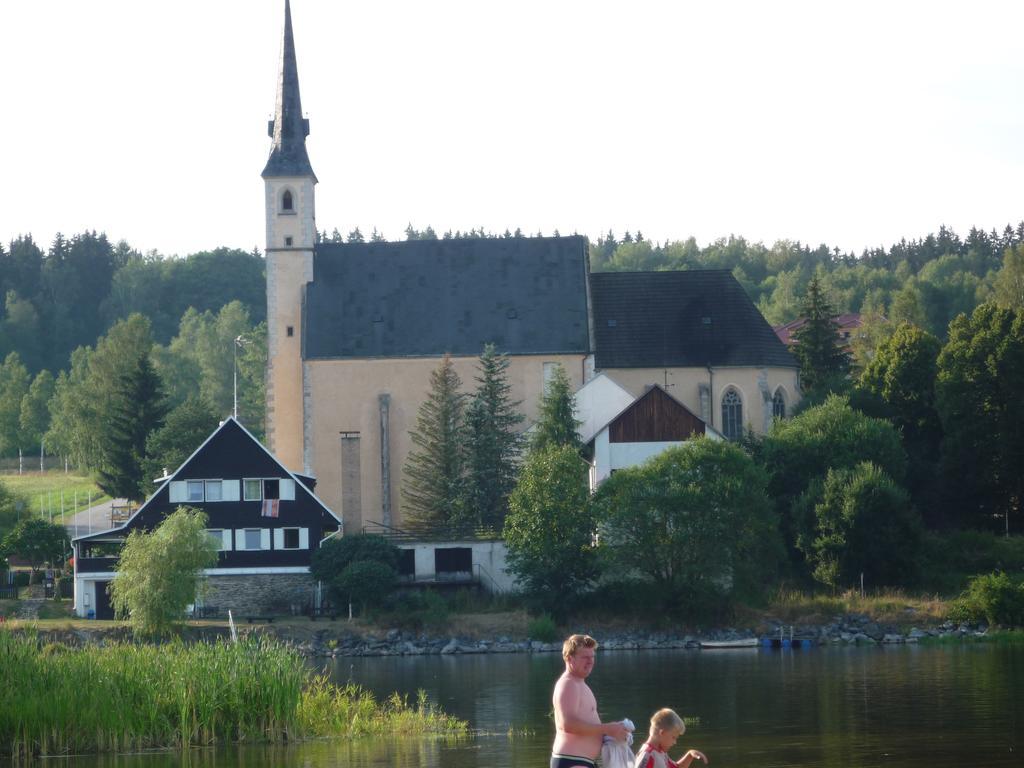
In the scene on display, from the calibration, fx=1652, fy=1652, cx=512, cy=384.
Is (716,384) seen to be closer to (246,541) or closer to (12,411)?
(246,541)

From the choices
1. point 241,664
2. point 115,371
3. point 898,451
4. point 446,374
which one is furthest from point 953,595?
point 115,371

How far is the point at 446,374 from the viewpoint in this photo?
6247cm

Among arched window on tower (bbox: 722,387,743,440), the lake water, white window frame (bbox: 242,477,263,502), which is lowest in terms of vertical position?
the lake water

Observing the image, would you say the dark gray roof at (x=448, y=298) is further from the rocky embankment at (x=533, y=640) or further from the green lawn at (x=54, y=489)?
the green lawn at (x=54, y=489)

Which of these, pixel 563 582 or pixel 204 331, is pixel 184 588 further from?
pixel 204 331

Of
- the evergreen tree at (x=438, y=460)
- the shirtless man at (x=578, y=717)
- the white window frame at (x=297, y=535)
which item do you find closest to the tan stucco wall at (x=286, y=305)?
the evergreen tree at (x=438, y=460)

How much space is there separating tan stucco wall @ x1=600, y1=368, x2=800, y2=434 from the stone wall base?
1551 centimetres

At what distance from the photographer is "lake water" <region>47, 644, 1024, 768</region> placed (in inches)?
969

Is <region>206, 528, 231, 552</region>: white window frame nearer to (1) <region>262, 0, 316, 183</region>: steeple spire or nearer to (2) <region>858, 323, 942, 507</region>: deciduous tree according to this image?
Answer: (1) <region>262, 0, 316, 183</region>: steeple spire

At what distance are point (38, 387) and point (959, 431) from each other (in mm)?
72387

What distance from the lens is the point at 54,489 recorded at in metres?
97.9

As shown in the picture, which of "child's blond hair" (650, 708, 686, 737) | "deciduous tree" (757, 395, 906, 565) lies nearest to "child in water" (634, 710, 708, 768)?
"child's blond hair" (650, 708, 686, 737)

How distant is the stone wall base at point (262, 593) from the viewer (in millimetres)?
53625

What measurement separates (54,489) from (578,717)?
288 ft
